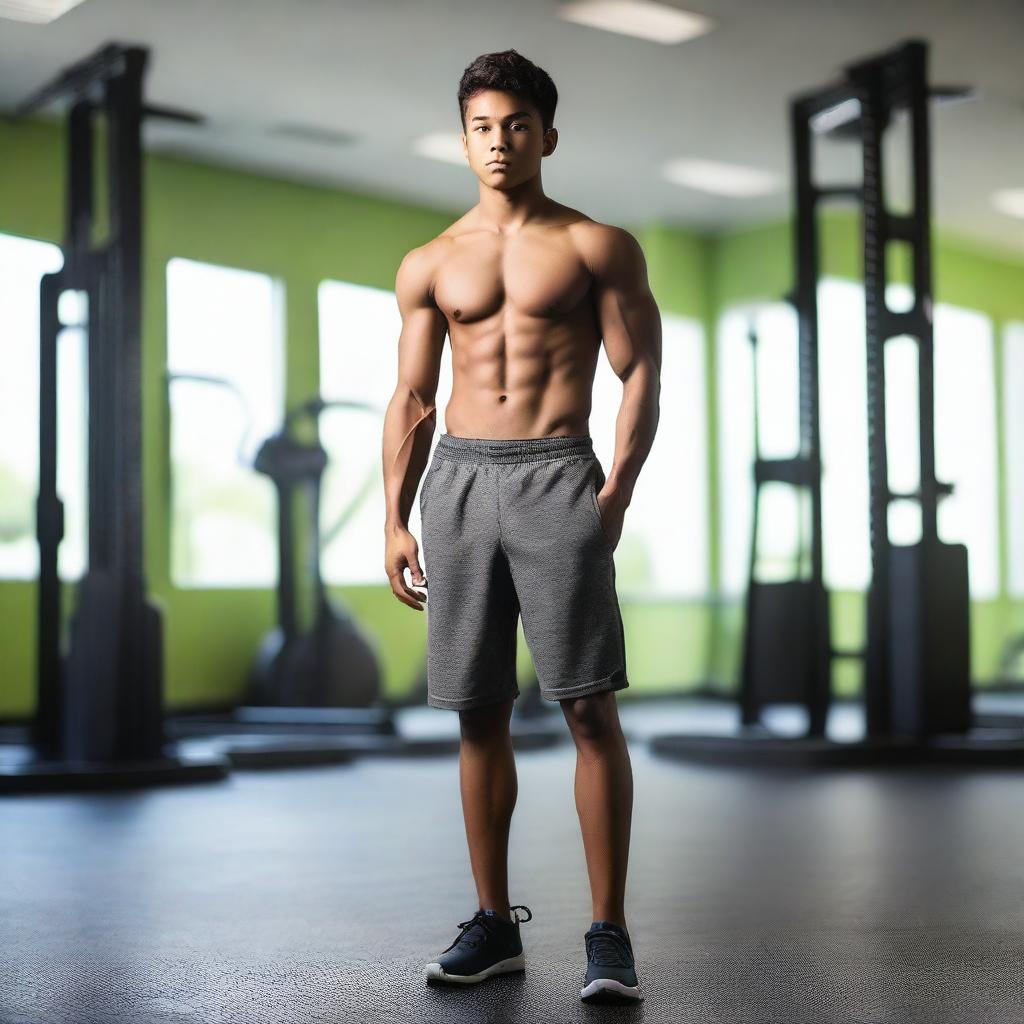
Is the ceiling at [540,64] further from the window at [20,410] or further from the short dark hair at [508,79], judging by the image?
the short dark hair at [508,79]

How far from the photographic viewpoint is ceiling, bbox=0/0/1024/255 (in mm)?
5805

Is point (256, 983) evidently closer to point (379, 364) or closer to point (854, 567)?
point (379, 364)

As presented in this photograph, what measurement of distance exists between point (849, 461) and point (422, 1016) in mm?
7754

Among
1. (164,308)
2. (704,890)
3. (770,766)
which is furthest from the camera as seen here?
(164,308)

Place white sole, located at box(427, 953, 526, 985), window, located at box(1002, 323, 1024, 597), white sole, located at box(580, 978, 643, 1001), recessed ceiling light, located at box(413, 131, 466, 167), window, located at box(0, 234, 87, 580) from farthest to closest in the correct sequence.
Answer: window, located at box(1002, 323, 1024, 597) < recessed ceiling light, located at box(413, 131, 466, 167) < window, located at box(0, 234, 87, 580) < white sole, located at box(427, 953, 526, 985) < white sole, located at box(580, 978, 643, 1001)

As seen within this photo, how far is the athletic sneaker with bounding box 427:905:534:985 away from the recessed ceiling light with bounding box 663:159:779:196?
641cm

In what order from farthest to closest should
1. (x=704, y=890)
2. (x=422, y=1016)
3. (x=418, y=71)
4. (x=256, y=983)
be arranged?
(x=418, y=71) → (x=704, y=890) → (x=256, y=983) → (x=422, y=1016)

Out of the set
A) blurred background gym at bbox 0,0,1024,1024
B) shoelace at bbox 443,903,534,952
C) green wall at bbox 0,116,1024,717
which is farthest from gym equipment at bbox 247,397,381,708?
shoelace at bbox 443,903,534,952

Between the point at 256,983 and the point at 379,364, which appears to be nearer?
the point at 256,983

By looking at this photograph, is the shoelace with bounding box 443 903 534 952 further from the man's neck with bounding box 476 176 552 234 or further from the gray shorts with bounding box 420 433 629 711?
the man's neck with bounding box 476 176 552 234

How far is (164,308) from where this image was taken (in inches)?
297

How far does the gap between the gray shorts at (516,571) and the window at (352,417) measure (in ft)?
20.0

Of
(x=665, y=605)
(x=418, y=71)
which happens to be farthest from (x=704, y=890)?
(x=665, y=605)

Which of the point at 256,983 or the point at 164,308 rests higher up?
the point at 164,308
